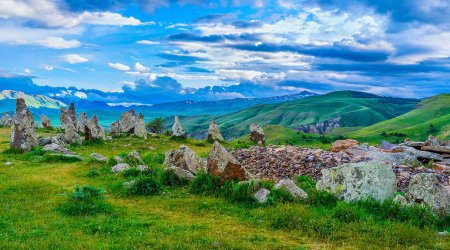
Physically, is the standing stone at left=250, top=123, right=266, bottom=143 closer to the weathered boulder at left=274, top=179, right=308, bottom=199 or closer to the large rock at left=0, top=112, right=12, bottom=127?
the weathered boulder at left=274, top=179, right=308, bottom=199

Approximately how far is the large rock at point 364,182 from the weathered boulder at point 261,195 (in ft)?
10.5

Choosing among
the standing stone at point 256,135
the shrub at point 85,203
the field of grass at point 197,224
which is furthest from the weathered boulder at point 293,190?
the standing stone at point 256,135

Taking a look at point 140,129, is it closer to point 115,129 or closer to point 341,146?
point 115,129

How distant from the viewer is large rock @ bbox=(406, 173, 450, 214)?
677 inches

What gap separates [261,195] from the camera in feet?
61.9

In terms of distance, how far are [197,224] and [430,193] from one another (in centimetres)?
978

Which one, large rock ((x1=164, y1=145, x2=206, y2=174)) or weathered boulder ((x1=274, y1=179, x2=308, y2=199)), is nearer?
weathered boulder ((x1=274, y1=179, x2=308, y2=199))

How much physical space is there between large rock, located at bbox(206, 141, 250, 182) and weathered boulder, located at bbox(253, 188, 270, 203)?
1.86m

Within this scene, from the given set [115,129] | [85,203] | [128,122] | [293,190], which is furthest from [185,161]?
[128,122]

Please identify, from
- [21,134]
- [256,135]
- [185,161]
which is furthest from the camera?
[256,135]

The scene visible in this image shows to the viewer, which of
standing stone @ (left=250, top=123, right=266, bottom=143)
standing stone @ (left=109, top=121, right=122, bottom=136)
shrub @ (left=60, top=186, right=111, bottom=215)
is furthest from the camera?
standing stone @ (left=109, top=121, right=122, bottom=136)

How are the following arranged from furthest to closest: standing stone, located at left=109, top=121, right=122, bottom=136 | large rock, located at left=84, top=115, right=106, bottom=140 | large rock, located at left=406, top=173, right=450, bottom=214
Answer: standing stone, located at left=109, top=121, right=122, bottom=136
large rock, located at left=84, top=115, right=106, bottom=140
large rock, located at left=406, top=173, right=450, bottom=214

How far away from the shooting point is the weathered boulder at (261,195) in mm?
18572

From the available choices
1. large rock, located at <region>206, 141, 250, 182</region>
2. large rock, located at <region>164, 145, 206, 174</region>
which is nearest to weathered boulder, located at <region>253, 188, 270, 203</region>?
large rock, located at <region>206, 141, 250, 182</region>
